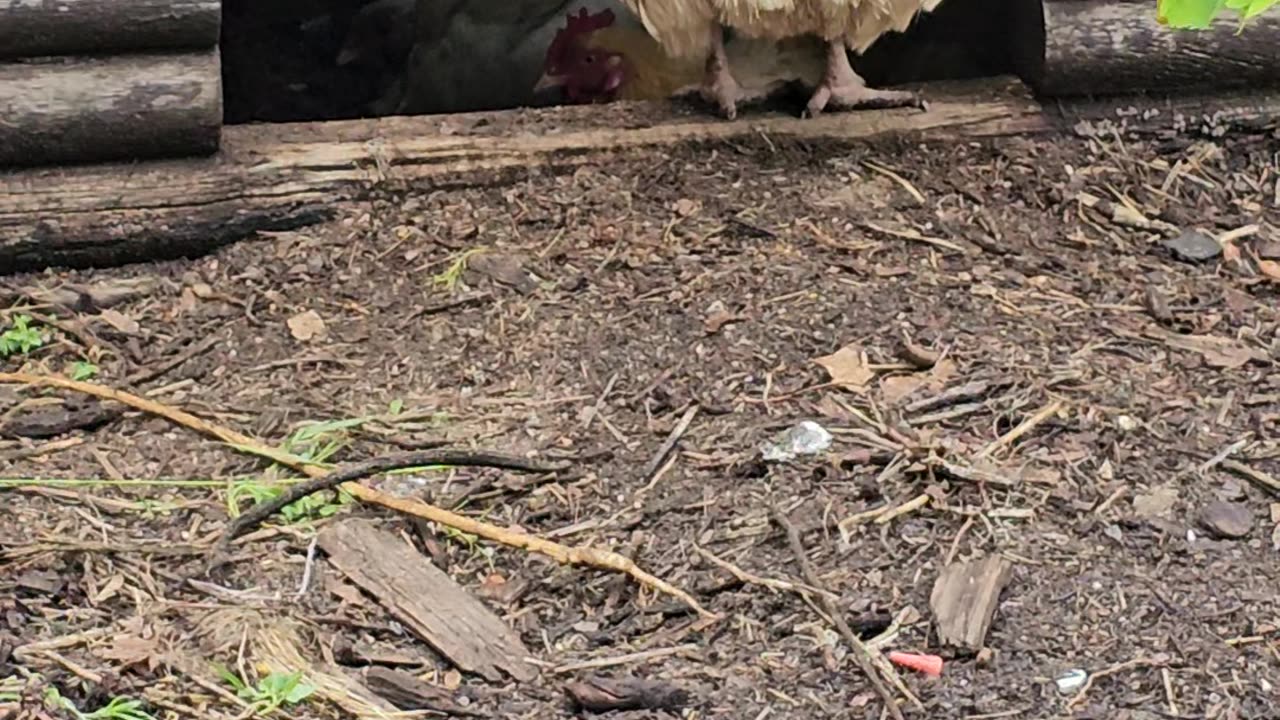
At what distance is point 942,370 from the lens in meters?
2.73

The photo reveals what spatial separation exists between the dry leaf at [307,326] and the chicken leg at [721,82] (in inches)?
43.7

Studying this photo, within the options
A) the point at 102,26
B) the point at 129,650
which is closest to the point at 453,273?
the point at 102,26

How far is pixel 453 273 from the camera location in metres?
3.08

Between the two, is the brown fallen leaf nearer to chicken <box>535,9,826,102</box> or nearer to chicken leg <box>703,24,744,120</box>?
chicken leg <box>703,24,744,120</box>

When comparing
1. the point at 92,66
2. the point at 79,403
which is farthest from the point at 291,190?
the point at 79,403

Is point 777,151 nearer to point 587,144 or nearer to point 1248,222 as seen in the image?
point 587,144

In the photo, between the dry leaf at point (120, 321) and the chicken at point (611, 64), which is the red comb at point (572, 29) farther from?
the dry leaf at point (120, 321)

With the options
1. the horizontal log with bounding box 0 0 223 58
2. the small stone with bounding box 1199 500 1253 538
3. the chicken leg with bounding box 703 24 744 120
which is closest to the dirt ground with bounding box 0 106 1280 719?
the small stone with bounding box 1199 500 1253 538

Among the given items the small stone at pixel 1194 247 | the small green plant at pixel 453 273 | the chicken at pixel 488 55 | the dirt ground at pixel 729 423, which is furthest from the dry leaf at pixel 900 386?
the chicken at pixel 488 55

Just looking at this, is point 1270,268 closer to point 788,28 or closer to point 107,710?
point 788,28

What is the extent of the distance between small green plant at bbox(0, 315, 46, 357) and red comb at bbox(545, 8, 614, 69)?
5.15 feet

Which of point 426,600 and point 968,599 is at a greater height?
point 968,599

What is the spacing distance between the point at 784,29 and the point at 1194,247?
40.5 inches

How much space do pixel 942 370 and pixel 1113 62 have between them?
1210 millimetres
